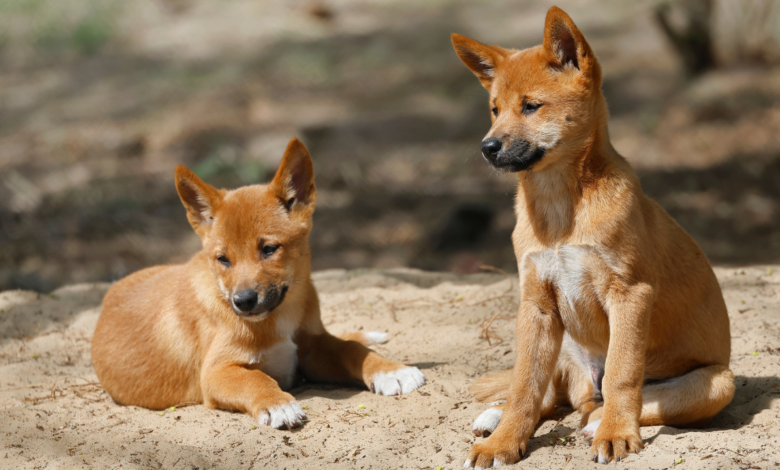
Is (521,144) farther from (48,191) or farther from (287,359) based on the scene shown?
(48,191)

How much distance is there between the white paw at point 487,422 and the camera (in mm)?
4199

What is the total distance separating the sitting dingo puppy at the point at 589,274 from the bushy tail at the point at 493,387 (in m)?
0.33

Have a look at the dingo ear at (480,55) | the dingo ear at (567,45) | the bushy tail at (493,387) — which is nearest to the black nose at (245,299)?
the bushy tail at (493,387)

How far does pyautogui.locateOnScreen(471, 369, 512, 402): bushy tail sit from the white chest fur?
136 centimetres

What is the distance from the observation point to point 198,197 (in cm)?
523

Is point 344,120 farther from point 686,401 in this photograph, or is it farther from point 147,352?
point 686,401

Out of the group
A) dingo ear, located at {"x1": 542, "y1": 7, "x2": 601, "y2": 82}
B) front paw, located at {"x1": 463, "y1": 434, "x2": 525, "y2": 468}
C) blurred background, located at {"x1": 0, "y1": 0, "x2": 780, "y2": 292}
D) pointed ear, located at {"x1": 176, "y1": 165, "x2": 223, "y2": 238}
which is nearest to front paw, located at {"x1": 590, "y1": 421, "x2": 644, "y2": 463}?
front paw, located at {"x1": 463, "y1": 434, "x2": 525, "y2": 468}

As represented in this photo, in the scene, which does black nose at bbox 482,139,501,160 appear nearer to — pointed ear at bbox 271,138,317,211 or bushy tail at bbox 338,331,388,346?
pointed ear at bbox 271,138,317,211

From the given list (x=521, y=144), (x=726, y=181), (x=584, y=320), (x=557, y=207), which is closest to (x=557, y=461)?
(x=584, y=320)

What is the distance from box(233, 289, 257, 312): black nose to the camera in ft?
15.4

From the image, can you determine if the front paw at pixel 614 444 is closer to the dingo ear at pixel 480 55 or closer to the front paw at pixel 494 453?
the front paw at pixel 494 453

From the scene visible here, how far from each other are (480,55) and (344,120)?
428 inches

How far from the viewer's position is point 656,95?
14328 mm

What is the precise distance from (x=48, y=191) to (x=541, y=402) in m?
11.2
